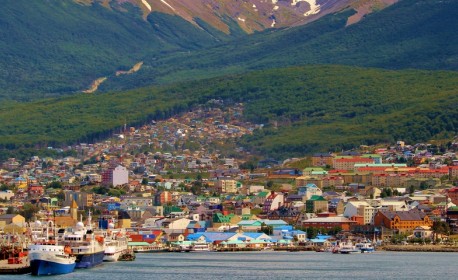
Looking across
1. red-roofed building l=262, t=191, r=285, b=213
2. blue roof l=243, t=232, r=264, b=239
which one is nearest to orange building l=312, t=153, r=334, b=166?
red-roofed building l=262, t=191, r=285, b=213

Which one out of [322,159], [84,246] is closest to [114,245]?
[84,246]

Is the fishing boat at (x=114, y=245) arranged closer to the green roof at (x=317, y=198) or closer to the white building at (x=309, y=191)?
the green roof at (x=317, y=198)

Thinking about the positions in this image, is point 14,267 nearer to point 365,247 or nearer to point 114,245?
point 114,245

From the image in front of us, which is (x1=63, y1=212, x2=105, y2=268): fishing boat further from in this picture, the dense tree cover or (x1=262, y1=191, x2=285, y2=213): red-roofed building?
the dense tree cover

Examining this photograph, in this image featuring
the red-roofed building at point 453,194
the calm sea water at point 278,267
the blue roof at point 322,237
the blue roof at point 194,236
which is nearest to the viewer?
the calm sea water at point 278,267

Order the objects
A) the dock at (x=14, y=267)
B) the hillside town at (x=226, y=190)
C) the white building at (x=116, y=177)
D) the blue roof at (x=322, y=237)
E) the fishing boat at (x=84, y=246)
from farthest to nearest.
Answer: the white building at (x=116, y=177) < the hillside town at (x=226, y=190) < the blue roof at (x=322, y=237) < the fishing boat at (x=84, y=246) < the dock at (x=14, y=267)

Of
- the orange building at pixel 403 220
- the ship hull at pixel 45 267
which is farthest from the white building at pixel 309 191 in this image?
the ship hull at pixel 45 267
